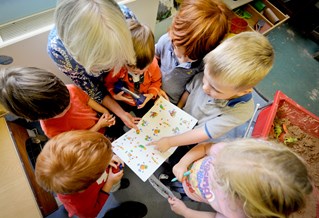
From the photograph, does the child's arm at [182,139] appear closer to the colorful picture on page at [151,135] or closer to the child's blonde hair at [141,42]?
the colorful picture on page at [151,135]

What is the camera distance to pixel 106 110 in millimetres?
1102

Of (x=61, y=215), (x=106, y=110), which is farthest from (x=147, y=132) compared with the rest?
(x=61, y=215)

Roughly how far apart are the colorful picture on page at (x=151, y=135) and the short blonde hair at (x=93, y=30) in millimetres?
422

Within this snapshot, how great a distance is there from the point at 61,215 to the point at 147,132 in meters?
0.71

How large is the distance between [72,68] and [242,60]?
0.62 m

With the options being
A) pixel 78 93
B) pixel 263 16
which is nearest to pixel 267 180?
pixel 78 93

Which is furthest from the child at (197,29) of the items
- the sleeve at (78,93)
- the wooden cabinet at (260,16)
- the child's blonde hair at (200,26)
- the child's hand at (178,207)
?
the wooden cabinet at (260,16)

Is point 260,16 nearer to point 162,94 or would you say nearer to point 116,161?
point 162,94

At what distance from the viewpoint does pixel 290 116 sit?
139cm

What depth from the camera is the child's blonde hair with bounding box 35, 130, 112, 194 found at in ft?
2.34

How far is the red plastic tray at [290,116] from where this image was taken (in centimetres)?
127

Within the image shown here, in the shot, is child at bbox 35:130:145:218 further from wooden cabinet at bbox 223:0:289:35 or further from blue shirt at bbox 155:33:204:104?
wooden cabinet at bbox 223:0:289:35

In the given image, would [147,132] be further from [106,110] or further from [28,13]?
[28,13]

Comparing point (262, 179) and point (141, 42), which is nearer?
point (262, 179)
